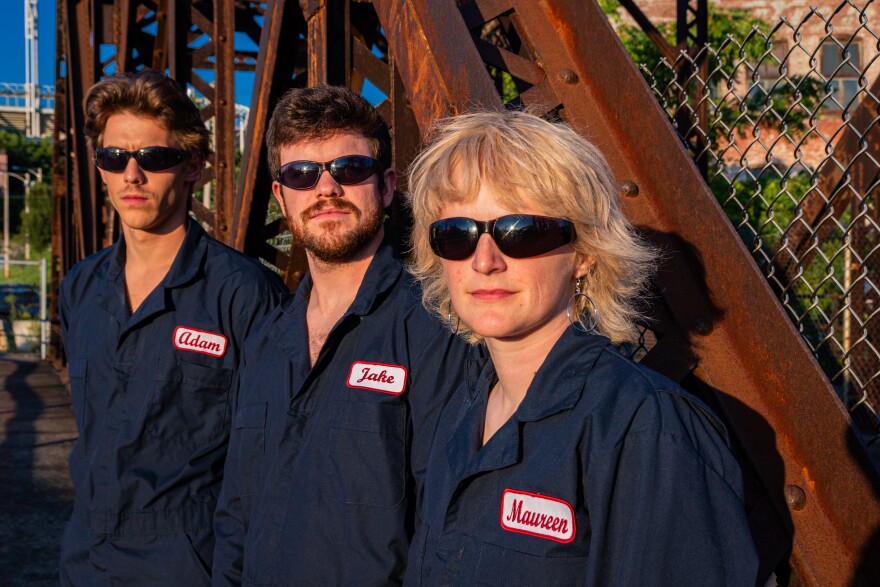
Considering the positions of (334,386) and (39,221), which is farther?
(39,221)

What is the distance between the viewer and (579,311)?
179 centimetres

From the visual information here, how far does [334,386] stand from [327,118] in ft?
2.60

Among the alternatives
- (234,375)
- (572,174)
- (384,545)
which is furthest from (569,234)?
(234,375)

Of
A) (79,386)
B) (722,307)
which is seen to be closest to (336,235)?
(722,307)

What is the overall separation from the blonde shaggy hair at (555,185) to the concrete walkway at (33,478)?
478 centimetres

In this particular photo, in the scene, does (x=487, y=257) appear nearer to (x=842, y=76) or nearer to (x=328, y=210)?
(x=328, y=210)

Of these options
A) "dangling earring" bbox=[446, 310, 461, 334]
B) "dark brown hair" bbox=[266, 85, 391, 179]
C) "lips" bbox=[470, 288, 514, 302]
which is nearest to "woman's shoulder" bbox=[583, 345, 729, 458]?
"lips" bbox=[470, 288, 514, 302]

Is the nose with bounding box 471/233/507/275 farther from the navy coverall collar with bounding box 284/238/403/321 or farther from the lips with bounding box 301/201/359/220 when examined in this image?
the lips with bounding box 301/201/359/220

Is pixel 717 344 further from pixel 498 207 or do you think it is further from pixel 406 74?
pixel 406 74

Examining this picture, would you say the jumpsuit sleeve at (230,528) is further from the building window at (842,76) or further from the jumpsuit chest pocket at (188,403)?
the building window at (842,76)

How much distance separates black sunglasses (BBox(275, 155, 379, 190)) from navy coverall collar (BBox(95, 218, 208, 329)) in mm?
645

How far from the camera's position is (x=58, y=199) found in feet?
34.3

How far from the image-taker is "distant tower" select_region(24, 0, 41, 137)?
7431 centimetres

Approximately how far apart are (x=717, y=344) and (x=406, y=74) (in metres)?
1.18
